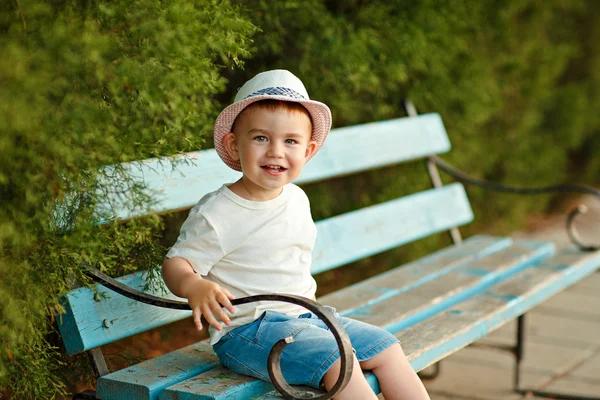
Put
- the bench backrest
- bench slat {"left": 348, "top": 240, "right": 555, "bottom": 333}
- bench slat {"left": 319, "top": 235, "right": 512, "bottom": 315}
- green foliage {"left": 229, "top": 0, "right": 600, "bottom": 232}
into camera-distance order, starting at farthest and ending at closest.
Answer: green foliage {"left": 229, "top": 0, "right": 600, "bottom": 232} → bench slat {"left": 319, "top": 235, "right": 512, "bottom": 315} → bench slat {"left": 348, "top": 240, "right": 555, "bottom": 333} → the bench backrest

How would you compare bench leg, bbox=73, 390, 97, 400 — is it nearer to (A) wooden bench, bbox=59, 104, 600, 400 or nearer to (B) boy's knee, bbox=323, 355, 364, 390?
(A) wooden bench, bbox=59, 104, 600, 400

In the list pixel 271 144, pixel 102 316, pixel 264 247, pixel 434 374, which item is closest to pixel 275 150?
pixel 271 144

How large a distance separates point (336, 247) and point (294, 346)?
46.0 inches

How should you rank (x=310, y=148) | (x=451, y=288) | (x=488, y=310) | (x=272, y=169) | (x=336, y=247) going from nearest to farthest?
(x=272, y=169)
(x=310, y=148)
(x=488, y=310)
(x=451, y=288)
(x=336, y=247)

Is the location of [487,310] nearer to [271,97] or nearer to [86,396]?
[271,97]

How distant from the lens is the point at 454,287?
3123 mm

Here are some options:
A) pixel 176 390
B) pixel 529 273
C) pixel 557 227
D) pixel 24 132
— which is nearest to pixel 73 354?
pixel 176 390

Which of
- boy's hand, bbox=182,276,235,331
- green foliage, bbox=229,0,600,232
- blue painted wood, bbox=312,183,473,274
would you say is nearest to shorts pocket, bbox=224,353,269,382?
boy's hand, bbox=182,276,235,331

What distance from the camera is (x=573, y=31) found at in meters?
6.74

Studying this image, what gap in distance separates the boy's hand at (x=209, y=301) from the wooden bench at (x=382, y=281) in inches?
7.6

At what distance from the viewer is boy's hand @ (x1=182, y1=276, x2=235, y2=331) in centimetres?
194

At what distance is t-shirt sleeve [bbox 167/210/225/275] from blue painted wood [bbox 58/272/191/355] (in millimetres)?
287

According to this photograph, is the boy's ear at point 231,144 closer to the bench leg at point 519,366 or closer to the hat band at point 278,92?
the hat band at point 278,92

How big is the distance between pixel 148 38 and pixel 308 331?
0.85 m
